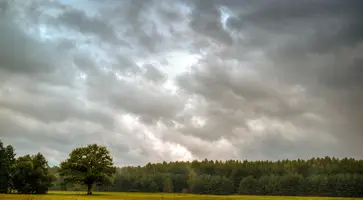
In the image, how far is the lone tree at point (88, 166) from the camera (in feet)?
422

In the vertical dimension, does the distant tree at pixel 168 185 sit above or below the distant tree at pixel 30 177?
below

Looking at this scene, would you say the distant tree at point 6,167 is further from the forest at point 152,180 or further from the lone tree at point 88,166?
the lone tree at point 88,166

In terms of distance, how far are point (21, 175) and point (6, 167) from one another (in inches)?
175

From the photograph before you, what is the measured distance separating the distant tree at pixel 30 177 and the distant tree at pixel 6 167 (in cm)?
139

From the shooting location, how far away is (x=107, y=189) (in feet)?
614

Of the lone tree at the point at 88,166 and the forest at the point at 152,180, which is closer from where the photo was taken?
the forest at the point at 152,180

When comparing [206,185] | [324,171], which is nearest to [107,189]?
[206,185]

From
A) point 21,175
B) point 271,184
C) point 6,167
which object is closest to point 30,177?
point 21,175

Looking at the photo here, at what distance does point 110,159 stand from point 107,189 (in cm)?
5870

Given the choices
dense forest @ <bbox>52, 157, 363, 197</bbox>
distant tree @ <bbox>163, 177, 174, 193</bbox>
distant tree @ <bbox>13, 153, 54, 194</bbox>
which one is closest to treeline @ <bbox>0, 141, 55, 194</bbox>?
distant tree @ <bbox>13, 153, 54, 194</bbox>

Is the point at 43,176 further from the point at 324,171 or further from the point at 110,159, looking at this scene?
the point at 324,171

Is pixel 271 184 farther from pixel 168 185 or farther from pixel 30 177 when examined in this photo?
pixel 30 177

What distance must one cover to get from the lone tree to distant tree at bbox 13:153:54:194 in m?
7.84

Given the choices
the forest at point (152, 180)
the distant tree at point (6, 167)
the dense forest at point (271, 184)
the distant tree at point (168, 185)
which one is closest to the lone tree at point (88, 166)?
the forest at point (152, 180)
